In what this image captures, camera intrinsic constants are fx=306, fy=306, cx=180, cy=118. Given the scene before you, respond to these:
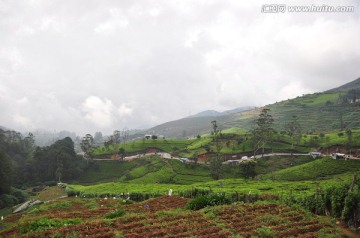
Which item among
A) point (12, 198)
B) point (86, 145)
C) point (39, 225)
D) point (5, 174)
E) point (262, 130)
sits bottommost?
point (12, 198)

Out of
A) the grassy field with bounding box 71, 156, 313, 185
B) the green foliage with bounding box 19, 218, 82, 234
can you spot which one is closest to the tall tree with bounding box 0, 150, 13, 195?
the grassy field with bounding box 71, 156, 313, 185

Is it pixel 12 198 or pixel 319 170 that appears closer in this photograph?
pixel 12 198

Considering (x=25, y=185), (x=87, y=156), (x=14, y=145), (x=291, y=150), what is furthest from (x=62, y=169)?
(x=291, y=150)

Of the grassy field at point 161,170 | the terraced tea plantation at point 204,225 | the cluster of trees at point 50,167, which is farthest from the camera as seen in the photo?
the cluster of trees at point 50,167

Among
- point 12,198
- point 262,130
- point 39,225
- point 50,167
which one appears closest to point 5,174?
point 12,198

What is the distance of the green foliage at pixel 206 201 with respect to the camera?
28550 millimetres

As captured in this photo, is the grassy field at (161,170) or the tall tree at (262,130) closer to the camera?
the grassy field at (161,170)

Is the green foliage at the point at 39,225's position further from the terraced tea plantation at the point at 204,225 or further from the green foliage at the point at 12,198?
the green foliage at the point at 12,198

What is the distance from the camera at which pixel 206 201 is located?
1147 inches

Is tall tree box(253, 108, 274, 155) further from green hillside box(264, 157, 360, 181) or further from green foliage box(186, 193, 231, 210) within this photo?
green foliage box(186, 193, 231, 210)

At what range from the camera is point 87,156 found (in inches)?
5217

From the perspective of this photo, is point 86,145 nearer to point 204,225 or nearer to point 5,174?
point 5,174

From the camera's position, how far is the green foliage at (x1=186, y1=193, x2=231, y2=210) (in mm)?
28550

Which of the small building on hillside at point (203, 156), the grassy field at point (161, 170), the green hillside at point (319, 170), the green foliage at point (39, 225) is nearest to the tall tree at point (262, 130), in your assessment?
the grassy field at point (161, 170)
